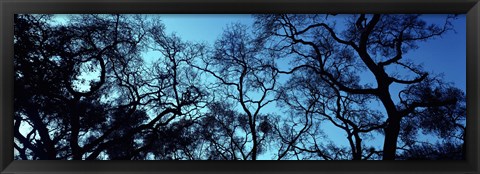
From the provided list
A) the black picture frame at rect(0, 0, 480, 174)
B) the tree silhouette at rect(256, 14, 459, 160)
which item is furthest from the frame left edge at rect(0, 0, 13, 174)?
the tree silhouette at rect(256, 14, 459, 160)

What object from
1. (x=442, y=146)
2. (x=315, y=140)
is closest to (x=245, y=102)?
(x=315, y=140)

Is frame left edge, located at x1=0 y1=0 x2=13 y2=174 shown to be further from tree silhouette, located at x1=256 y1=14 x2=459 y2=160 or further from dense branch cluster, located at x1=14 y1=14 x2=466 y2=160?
tree silhouette, located at x1=256 y1=14 x2=459 y2=160

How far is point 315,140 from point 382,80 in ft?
1.60

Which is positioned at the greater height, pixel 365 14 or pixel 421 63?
pixel 365 14

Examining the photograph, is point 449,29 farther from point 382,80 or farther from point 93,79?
point 93,79

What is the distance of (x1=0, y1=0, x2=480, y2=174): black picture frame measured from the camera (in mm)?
1559

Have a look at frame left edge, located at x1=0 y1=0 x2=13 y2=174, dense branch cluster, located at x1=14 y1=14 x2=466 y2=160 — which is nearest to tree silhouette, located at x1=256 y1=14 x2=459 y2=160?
dense branch cluster, located at x1=14 y1=14 x2=466 y2=160

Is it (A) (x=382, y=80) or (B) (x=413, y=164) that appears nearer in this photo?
(B) (x=413, y=164)
